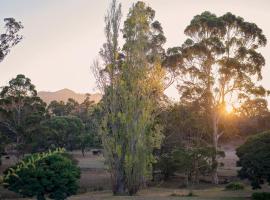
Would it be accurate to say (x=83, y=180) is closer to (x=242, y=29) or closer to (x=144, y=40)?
(x=144, y=40)

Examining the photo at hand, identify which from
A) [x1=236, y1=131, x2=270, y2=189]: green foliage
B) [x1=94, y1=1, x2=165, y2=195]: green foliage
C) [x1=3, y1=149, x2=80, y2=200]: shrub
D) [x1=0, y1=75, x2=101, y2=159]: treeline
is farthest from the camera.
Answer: [x1=0, y1=75, x2=101, y2=159]: treeline

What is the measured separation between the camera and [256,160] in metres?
26.0

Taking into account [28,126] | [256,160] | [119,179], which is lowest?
[119,179]

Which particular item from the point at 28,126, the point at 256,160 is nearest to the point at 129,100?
the point at 256,160

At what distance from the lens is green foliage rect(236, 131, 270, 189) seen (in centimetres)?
2547

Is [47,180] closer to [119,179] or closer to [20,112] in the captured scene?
[119,179]

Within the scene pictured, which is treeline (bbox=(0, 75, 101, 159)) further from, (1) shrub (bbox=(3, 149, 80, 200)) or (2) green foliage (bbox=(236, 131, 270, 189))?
(2) green foliage (bbox=(236, 131, 270, 189))

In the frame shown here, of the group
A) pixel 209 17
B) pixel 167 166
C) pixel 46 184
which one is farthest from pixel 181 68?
pixel 46 184

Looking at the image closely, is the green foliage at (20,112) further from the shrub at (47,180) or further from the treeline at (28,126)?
the shrub at (47,180)

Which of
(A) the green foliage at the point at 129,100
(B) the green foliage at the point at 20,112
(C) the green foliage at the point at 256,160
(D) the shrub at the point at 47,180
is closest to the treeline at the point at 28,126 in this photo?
(B) the green foliage at the point at 20,112

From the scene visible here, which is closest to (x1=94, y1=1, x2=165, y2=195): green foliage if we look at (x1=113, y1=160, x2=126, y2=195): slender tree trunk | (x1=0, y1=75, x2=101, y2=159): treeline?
(x1=113, y1=160, x2=126, y2=195): slender tree trunk

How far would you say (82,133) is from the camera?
69.3 metres

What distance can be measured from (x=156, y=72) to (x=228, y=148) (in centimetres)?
4303

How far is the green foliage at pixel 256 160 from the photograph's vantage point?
83.6 ft
